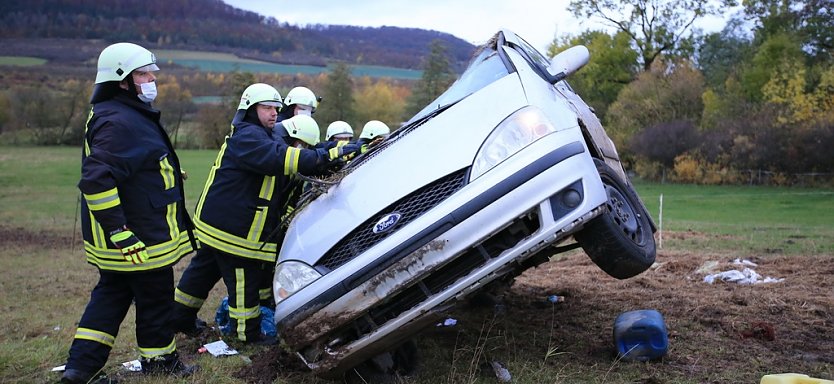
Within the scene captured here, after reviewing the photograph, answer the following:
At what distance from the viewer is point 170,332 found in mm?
4676

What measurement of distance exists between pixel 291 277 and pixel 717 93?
44.9 m

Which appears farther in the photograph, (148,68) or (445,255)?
(148,68)

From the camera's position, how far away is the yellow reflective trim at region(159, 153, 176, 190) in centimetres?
450

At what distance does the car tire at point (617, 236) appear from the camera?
4.09 meters

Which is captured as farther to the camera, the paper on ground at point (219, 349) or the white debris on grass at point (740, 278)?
the white debris on grass at point (740, 278)

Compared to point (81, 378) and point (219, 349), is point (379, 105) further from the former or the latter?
point (81, 378)

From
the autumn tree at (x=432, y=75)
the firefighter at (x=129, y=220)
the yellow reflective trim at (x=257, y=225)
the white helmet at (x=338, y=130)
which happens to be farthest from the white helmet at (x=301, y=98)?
the autumn tree at (x=432, y=75)

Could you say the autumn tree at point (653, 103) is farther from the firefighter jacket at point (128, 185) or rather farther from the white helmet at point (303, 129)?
the firefighter jacket at point (128, 185)

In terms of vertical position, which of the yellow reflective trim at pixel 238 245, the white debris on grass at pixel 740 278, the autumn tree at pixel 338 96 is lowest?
the autumn tree at pixel 338 96

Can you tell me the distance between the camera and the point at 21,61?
80.0m

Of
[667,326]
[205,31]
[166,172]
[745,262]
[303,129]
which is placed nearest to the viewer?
[166,172]

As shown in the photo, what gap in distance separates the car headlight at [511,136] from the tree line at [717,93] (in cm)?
3147

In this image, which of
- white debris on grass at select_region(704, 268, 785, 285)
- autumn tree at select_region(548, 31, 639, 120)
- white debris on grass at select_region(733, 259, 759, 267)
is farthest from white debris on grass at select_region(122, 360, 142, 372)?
autumn tree at select_region(548, 31, 639, 120)

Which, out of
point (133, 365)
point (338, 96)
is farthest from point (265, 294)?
point (338, 96)
